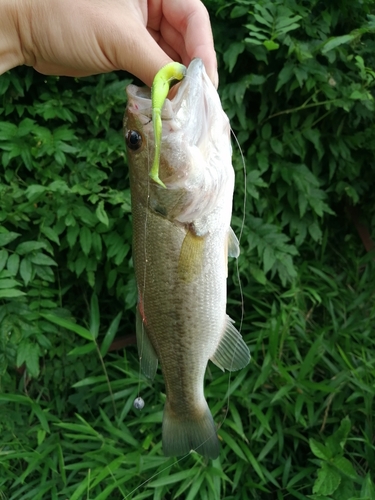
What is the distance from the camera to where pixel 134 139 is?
143cm

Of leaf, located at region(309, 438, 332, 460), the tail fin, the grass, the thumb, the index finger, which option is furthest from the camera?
the grass

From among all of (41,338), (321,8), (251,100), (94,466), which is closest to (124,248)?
(41,338)

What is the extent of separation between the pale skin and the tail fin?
1.17 meters

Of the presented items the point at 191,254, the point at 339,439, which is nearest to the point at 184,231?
the point at 191,254

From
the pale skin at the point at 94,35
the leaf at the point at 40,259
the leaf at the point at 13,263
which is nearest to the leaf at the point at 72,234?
the leaf at the point at 40,259

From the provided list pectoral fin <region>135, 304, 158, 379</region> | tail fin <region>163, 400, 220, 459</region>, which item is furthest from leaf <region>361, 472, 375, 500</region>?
pectoral fin <region>135, 304, 158, 379</region>

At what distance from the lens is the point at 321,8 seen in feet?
9.00

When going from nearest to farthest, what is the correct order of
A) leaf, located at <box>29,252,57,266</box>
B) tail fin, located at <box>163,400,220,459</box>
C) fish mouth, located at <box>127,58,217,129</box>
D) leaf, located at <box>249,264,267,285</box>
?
fish mouth, located at <box>127,58,217,129</box> < tail fin, located at <box>163,400,220,459</box> < leaf, located at <box>29,252,57,266</box> < leaf, located at <box>249,264,267,285</box>

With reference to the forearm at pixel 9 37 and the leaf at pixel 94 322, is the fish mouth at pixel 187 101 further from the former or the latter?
the leaf at pixel 94 322

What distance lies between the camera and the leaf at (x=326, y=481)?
1.95 meters

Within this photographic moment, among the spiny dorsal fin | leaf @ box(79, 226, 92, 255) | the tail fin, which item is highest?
the spiny dorsal fin

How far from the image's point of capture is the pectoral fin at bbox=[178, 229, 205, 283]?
1.48m

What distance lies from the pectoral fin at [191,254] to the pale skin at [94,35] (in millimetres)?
510

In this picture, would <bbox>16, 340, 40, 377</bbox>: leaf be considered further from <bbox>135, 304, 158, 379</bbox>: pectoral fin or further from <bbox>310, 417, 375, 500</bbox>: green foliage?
<bbox>310, 417, 375, 500</bbox>: green foliage
